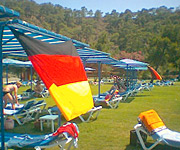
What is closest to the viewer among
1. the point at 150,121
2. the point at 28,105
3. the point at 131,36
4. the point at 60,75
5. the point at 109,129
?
the point at 60,75

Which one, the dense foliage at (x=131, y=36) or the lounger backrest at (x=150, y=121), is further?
the dense foliage at (x=131, y=36)

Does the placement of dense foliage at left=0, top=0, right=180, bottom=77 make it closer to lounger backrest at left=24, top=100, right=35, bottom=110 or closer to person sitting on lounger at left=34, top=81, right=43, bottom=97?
person sitting on lounger at left=34, top=81, right=43, bottom=97

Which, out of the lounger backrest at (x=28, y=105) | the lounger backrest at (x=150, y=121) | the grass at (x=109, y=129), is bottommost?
the grass at (x=109, y=129)

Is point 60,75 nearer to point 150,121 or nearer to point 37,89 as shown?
point 150,121

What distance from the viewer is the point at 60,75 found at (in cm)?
329

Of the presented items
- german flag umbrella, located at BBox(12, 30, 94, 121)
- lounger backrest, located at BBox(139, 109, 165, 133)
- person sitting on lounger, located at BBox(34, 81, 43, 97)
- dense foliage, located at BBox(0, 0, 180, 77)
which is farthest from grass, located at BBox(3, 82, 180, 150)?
dense foliage, located at BBox(0, 0, 180, 77)

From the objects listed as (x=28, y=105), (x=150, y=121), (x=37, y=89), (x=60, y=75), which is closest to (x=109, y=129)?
(x=150, y=121)

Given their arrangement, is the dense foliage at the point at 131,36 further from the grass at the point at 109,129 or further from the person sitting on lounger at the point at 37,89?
the grass at the point at 109,129

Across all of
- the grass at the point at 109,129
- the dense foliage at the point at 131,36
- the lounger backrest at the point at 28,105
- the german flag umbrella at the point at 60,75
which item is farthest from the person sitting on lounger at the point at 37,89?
the dense foliage at the point at 131,36

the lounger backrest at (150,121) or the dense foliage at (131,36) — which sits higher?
the dense foliage at (131,36)

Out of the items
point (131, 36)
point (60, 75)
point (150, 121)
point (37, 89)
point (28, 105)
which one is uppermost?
point (131, 36)

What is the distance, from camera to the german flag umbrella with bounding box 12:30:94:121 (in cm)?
305

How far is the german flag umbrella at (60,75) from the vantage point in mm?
3051

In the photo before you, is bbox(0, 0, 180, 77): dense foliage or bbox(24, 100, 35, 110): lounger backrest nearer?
bbox(24, 100, 35, 110): lounger backrest
